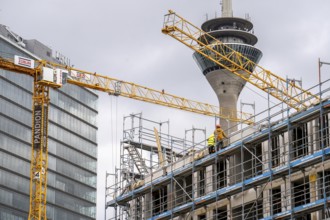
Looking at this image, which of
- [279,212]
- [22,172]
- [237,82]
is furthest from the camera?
[22,172]

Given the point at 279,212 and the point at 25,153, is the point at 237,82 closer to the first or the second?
the point at 25,153

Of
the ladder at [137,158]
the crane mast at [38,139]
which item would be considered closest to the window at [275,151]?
the ladder at [137,158]

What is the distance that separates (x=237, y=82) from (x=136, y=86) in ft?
109

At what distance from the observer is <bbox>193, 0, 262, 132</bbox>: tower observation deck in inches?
5394

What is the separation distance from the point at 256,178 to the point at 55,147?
111m

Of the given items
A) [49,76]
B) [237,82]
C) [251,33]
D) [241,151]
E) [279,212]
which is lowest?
[279,212]

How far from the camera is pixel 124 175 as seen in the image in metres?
72.6

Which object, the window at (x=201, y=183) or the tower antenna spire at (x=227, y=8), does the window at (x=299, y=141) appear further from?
the tower antenna spire at (x=227, y=8)

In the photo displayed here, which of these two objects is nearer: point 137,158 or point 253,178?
point 253,178

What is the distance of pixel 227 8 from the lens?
513 feet

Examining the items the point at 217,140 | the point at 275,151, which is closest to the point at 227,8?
Answer: the point at 217,140

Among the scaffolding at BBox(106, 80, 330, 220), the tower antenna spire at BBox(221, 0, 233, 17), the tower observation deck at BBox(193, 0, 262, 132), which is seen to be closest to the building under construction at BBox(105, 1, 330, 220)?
the scaffolding at BBox(106, 80, 330, 220)

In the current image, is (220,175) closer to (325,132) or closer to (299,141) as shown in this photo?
(299,141)

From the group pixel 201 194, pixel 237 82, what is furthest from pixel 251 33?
pixel 201 194
